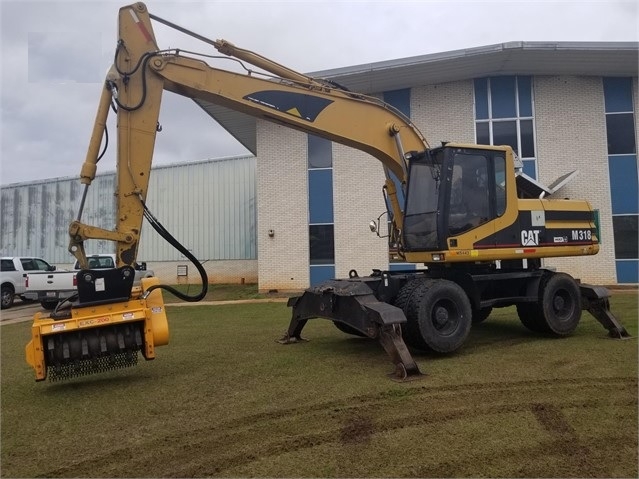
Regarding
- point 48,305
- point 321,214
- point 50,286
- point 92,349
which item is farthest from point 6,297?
point 92,349

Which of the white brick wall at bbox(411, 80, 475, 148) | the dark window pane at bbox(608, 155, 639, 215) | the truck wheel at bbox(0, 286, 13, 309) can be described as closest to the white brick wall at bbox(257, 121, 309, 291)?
the white brick wall at bbox(411, 80, 475, 148)

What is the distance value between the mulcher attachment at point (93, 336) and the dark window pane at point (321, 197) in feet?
38.4

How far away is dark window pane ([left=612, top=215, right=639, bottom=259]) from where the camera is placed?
16219mm

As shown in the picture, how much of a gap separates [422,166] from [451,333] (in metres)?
2.53

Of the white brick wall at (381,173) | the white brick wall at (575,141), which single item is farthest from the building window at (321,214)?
the white brick wall at (575,141)

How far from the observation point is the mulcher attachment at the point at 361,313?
591cm

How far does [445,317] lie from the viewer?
6910mm

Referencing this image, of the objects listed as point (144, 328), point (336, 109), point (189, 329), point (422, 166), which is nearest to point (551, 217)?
point (422, 166)

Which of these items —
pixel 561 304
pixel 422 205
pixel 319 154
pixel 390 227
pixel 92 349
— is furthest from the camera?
pixel 319 154

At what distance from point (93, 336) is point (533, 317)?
659 cm

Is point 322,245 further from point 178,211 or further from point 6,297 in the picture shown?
point 6,297

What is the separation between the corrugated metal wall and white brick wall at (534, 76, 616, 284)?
12.3 metres

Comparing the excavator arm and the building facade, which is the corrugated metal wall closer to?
the building facade

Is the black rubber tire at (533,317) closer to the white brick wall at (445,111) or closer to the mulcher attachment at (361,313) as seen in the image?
the mulcher attachment at (361,313)
